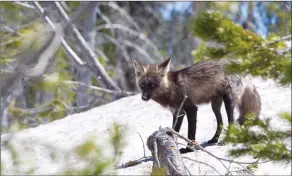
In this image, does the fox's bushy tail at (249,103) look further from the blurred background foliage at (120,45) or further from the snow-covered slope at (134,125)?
the blurred background foliage at (120,45)

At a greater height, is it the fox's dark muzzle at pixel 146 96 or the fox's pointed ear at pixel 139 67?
the fox's pointed ear at pixel 139 67

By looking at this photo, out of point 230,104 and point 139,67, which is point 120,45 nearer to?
point 139,67

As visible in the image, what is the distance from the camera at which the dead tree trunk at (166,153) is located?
19.1 feet

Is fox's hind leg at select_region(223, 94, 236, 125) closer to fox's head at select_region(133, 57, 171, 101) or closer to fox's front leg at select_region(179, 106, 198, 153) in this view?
fox's front leg at select_region(179, 106, 198, 153)

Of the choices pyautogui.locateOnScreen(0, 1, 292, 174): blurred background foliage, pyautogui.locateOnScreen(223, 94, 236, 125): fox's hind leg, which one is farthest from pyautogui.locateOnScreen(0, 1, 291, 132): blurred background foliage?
pyautogui.locateOnScreen(223, 94, 236, 125): fox's hind leg

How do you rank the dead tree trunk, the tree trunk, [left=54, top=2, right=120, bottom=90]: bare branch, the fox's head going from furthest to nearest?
the tree trunk
[left=54, top=2, right=120, bottom=90]: bare branch
the fox's head
the dead tree trunk

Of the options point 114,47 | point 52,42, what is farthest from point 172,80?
point 114,47

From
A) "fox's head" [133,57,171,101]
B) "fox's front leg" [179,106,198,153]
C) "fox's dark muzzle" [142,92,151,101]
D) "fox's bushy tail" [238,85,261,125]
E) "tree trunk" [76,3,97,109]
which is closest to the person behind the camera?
"fox's front leg" [179,106,198,153]

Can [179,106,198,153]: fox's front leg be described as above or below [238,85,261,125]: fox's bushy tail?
below

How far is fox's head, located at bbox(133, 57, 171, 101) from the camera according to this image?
848cm

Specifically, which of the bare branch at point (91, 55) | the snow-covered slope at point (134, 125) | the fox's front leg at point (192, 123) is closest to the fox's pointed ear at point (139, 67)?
the snow-covered slope at point (134, 125)

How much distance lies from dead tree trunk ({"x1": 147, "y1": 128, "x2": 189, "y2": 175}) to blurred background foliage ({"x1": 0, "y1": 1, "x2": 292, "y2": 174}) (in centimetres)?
106

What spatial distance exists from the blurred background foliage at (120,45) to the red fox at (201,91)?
55cm

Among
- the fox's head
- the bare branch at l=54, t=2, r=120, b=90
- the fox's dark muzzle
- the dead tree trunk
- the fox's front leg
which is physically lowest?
the dead tree trunk
